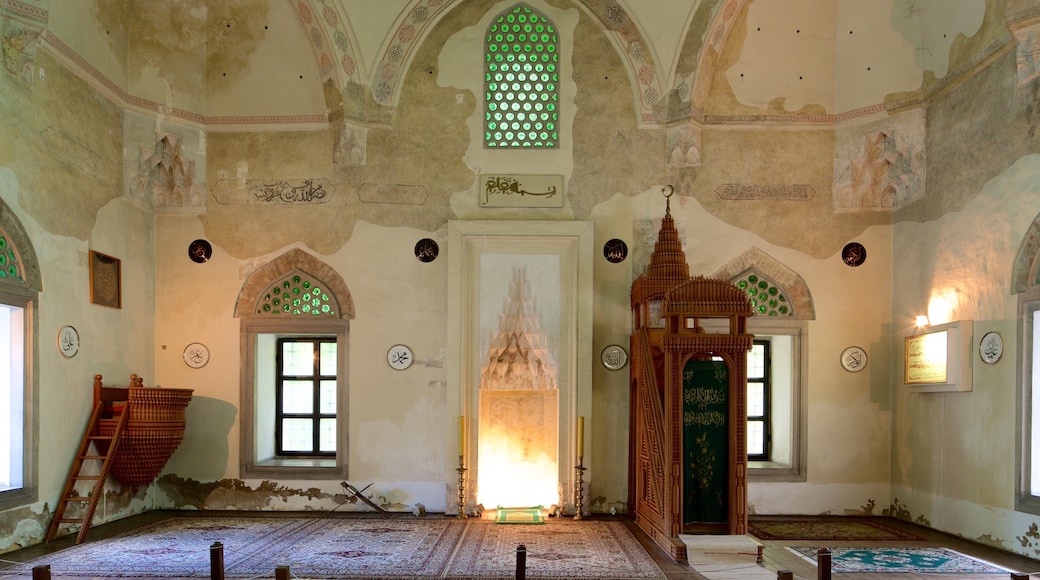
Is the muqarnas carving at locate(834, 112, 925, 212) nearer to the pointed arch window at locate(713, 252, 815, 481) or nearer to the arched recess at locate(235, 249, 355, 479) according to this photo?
the pointed arch window at locate(713, 252, 815, 481)

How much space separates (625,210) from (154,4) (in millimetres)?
5241

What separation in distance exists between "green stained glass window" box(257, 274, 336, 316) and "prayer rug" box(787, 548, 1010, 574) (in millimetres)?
5086

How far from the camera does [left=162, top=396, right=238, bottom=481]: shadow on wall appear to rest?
825 cm

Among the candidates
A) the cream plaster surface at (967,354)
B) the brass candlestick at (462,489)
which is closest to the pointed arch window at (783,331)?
the cream plaster surface at (967,354)

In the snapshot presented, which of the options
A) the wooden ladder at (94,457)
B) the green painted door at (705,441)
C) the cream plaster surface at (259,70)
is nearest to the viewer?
the green painted door at (705,441)

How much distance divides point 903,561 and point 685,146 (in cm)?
436

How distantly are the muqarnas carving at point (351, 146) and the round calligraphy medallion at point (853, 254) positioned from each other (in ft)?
16.6

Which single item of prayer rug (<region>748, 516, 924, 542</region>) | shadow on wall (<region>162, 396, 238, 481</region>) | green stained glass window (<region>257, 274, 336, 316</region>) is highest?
green stained glass window (<region>257, 274, 336, 316</region>)

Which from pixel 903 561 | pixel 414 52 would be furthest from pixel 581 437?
pixel 414 52

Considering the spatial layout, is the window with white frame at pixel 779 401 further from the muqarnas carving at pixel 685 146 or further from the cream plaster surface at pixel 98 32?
the cream plaster surface at pixel 98 32

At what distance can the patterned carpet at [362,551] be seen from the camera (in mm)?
5660

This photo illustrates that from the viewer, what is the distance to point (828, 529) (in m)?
7.47

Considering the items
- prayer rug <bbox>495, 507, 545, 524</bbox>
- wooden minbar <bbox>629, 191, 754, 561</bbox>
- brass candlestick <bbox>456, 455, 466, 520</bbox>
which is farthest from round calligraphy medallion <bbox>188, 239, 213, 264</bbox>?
wooden minbar <bbox>629, 191, 754, 561</bbox>

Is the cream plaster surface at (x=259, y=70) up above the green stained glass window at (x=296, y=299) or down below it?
above
